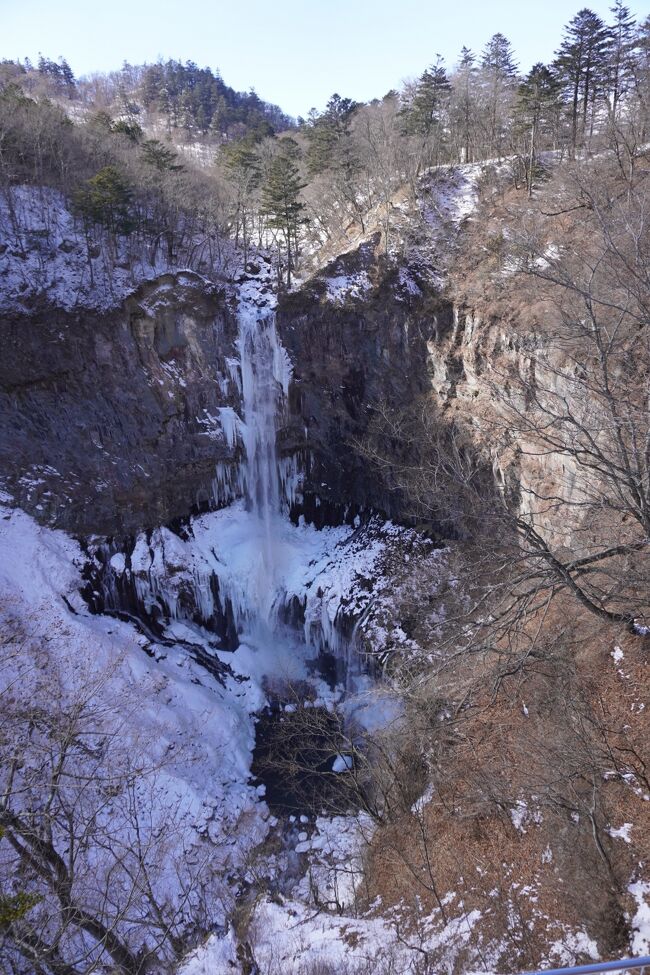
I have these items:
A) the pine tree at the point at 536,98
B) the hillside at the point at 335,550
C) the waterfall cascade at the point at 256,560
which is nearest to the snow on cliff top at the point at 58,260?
the hillside at the point at 335,550

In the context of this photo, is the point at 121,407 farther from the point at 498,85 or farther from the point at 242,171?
the point at 498,85

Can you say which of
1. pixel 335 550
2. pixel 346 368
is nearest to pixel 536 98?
pixel 346 368

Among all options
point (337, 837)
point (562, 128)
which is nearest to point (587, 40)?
point (562, 128)

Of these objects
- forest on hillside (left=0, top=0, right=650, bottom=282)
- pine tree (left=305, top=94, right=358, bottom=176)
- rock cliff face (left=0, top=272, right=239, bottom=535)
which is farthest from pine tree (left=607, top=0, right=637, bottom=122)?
rock cliff face (left=0, top=272, right=239, bottom=535)

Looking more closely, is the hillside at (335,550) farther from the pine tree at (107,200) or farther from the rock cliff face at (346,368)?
the pine tree at (107,200)

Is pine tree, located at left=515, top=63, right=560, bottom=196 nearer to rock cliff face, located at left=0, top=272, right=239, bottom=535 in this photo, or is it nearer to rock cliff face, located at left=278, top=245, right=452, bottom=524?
rock cliff face, located at left=278, top=245, right=452, bottom=524
